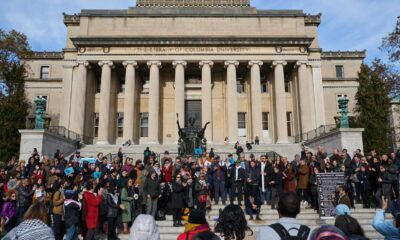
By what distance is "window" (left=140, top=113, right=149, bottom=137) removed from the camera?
39.5m

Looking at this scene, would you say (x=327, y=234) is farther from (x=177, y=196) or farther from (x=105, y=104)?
(x=105, y=104)

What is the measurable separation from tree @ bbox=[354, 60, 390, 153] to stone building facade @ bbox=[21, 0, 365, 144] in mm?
4721

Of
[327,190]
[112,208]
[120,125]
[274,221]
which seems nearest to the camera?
[112,208]

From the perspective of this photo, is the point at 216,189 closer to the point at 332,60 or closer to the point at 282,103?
the point at 282,103

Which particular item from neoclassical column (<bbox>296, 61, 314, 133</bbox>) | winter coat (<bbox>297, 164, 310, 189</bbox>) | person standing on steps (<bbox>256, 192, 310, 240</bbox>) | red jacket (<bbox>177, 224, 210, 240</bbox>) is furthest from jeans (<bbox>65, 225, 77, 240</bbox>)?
neoclassical column (<bbox>296, 61, 314, 133</bbox>)

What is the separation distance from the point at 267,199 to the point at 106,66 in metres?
28.1

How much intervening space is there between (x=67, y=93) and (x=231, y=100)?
18.4 meters

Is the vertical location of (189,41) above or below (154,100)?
above

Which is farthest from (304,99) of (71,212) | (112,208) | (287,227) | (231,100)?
(287,227)

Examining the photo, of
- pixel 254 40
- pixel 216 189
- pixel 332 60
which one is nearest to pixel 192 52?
pixel 254 40

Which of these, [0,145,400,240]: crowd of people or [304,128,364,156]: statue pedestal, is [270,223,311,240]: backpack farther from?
[304,128,364,156]: statue pedestal

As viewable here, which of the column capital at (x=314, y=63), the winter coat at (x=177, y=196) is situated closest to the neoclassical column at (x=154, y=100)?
the column capital at (x=314, y=63)

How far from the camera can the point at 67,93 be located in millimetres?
37719

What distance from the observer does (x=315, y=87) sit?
127 feet
